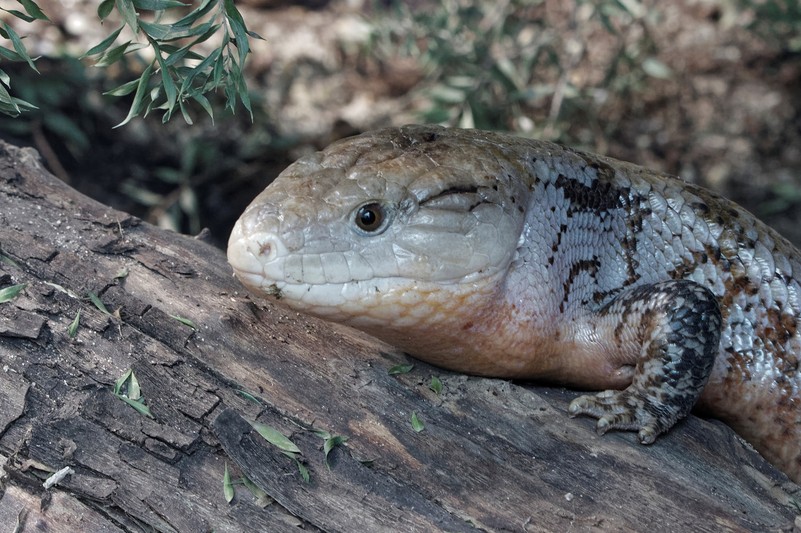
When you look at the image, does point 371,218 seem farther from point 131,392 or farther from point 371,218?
point 131,392

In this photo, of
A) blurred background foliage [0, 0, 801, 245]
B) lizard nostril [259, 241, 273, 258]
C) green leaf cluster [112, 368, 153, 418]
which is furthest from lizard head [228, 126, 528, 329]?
blurred background foliage [0, 0, 801, 245]

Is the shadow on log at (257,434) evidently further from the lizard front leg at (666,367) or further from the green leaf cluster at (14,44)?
the green leaf cluster at (14,44)

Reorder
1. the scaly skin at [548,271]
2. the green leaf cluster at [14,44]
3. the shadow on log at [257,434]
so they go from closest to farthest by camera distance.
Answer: the shadow on log at [257,434] → the green leaf cluster at [14,44] → the scaly skin at [548,271]

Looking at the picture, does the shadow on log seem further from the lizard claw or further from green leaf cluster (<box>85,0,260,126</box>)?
green leaf cluster (<box>85,0,260,126</box>)

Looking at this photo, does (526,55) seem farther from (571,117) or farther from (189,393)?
(189,393)

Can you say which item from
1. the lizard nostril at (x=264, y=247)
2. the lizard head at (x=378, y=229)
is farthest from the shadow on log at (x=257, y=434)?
the lizard nostril at (x=264, y=247)

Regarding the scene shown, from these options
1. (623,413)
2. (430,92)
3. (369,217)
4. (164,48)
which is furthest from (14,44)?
(430,92)
